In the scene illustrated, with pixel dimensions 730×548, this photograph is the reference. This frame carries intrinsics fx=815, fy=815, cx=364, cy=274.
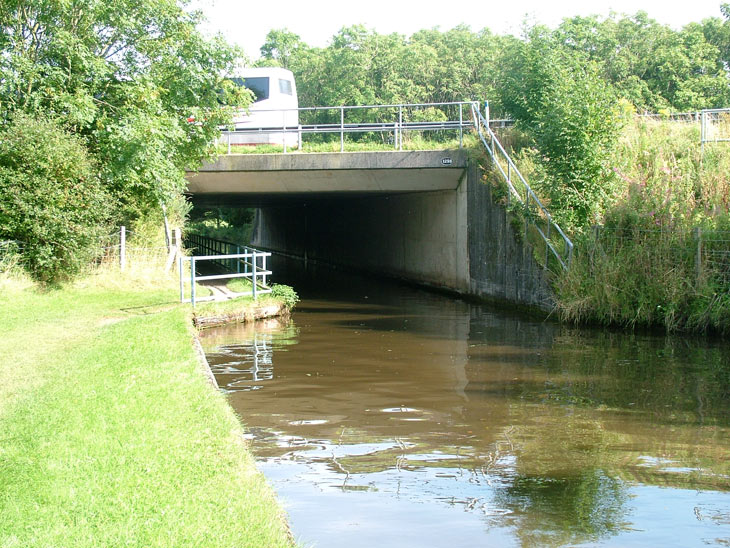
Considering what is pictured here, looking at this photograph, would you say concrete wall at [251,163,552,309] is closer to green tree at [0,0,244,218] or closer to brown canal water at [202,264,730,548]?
brown canal water at [202,264,730,548]

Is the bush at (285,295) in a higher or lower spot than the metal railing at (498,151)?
lower

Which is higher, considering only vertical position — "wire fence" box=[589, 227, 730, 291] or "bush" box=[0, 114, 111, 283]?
"bush" box=[0, 114, 111, 283]

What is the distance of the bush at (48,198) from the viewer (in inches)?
762

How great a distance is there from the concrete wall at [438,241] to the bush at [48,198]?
1025cm

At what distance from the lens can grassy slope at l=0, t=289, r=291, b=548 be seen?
5.30 metres

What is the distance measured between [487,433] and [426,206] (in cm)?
1917

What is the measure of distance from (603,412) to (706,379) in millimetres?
2882

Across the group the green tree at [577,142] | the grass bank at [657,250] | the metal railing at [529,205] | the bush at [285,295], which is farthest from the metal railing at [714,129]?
the bush at [285,295]

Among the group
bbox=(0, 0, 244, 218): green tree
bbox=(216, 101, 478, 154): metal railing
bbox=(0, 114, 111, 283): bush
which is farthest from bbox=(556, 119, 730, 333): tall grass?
bbox=(0, 114, 111, 283): bush

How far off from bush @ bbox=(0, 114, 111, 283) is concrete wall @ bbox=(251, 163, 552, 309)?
10.3 metres

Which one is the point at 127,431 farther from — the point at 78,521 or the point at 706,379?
the point at 706,379

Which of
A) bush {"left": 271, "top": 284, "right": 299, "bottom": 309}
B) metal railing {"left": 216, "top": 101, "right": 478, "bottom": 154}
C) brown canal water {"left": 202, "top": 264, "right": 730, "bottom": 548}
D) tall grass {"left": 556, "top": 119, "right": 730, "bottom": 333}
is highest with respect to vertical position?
metal railing {"left": 216, "top": 101, "right": 478, "bottom": 154}

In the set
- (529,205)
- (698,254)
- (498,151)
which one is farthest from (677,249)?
(498,151)

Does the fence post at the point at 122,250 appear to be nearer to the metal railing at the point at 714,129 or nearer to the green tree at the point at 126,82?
the green tree at the point at 126,82
